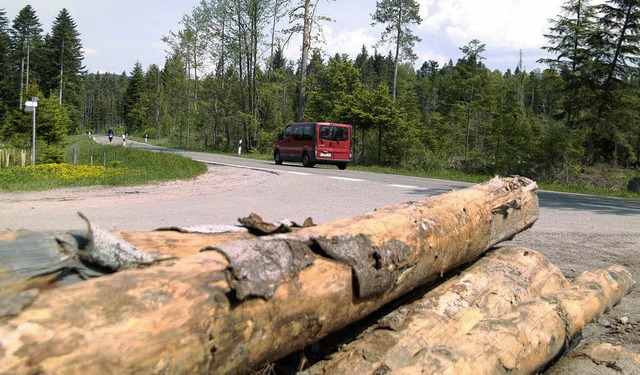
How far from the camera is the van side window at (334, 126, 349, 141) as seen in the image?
22.2 meters

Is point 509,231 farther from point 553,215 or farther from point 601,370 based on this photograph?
point 553,215

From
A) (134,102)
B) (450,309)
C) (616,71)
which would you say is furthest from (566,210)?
(134,102)

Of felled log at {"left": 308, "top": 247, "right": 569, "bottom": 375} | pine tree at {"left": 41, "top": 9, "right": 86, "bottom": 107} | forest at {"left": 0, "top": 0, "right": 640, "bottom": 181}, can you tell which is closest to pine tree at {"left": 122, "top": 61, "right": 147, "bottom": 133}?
pine tree at {"left": 41, "top": 9, "right": 86, "bottom": 107}

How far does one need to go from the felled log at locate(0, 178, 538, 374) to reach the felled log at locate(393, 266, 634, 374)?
1.58ft

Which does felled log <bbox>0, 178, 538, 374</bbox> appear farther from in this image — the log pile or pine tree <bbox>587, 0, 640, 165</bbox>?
pine tree <bbox>587, 0, 640, 165</bbox>

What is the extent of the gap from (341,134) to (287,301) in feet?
66.8

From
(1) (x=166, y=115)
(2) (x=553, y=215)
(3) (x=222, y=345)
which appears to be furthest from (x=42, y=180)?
(1) (x=166, y=115)

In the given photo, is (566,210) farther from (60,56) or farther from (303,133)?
(60,56)

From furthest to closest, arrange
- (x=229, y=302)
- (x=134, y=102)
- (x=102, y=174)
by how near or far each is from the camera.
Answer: (x=134, y=102) < (x=102, y=174) < (x=229, y=302)

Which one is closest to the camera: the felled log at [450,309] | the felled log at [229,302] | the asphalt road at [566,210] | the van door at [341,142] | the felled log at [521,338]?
the felled log at [229,302]

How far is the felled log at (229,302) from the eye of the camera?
1549 millimetres

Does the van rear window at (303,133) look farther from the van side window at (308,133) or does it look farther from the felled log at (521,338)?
the felled log at (521,338)

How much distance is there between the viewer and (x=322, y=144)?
2188cm

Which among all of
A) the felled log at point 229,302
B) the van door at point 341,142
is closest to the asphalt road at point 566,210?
the felled log at point 229,302
